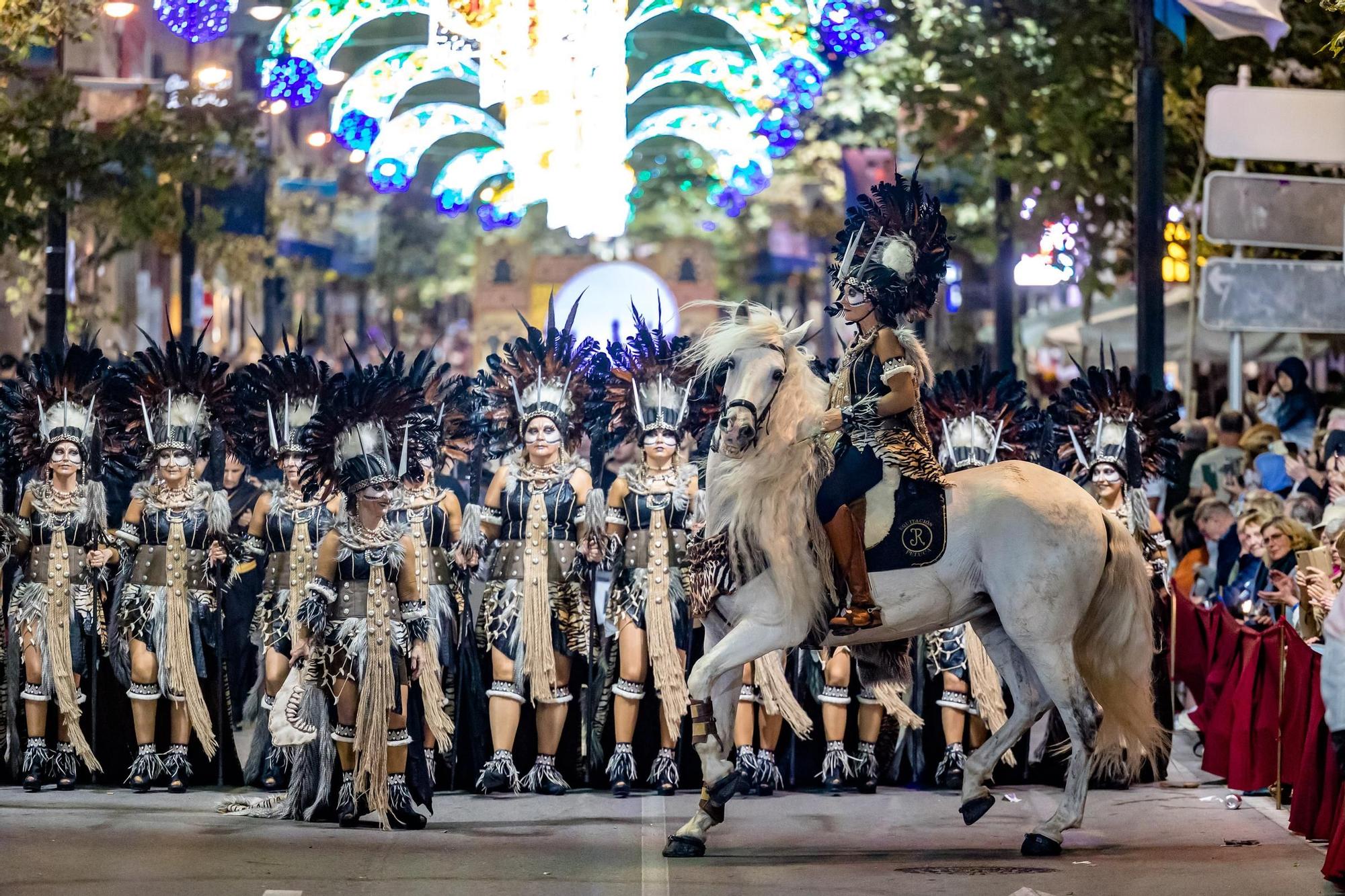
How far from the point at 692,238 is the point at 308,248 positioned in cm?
1048

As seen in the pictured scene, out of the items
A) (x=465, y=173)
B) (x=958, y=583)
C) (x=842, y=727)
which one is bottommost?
(x=842, y=727)

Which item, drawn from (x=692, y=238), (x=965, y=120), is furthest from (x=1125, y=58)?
(x=692, y=238)

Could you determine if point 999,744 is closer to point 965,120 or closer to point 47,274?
point 47,274

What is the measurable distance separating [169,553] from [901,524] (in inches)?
159

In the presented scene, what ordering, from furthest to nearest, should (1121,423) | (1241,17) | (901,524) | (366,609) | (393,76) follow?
1. (393,76)
2. (1241,17)
3. (1121,423)
4. (366,609)
5. (901,524)

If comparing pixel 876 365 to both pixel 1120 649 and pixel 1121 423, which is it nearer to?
pixel 1120 649

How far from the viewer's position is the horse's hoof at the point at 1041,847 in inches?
324

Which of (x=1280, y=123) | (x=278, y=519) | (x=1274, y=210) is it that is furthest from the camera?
(x=1274, y=210)

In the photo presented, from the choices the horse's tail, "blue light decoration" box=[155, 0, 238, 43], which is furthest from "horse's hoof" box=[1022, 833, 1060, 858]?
"blue light decoration" box=[155, 0, 238, 43]

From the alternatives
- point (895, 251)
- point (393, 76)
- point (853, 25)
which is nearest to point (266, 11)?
point (393, 76)

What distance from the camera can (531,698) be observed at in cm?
997

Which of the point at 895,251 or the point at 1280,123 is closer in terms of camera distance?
the point at 895,251

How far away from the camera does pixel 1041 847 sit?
27.0 feet

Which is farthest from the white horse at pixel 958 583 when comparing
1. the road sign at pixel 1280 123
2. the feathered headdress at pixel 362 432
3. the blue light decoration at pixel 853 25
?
the blue light decoration at pixel 853 25
